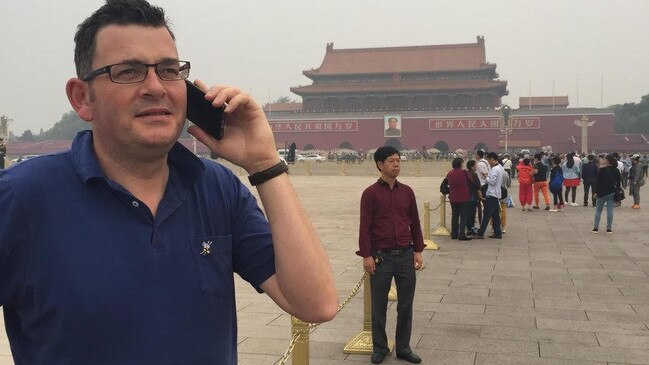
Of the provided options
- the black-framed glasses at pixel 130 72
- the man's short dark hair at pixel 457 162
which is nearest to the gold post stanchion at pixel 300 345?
the black-framed glasses at pixel 130 72

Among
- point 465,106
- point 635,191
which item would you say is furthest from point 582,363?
point 465,106

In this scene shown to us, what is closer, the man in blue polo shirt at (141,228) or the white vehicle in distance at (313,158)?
the man in blue polo shirt at (141,228)

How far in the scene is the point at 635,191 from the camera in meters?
14.1

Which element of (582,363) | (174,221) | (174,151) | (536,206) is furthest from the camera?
(536,206)

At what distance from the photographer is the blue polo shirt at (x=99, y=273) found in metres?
1.05

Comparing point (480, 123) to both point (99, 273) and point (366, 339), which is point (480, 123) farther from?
point (99, 273)

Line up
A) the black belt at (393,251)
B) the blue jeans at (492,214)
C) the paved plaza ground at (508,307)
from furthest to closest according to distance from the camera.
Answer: the blue jeans at (492,214)
the paved plaza ground at (508,307)
the black belt at (393,251)

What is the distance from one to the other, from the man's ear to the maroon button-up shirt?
9.75 ft

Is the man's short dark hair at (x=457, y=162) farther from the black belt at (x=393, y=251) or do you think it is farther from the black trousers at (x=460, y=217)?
the black belt at (x=393, y=251)

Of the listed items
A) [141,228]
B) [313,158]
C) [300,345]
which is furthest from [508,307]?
[313,158]

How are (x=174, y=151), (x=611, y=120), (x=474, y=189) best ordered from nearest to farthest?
(x=174, y=151) < (x=474, y=189) < (x=611, y=120)

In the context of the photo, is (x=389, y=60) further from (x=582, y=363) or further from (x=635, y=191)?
(x=582, y=363)

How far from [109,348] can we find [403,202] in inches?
128

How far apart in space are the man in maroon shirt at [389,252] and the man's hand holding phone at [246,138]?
2.82 m
